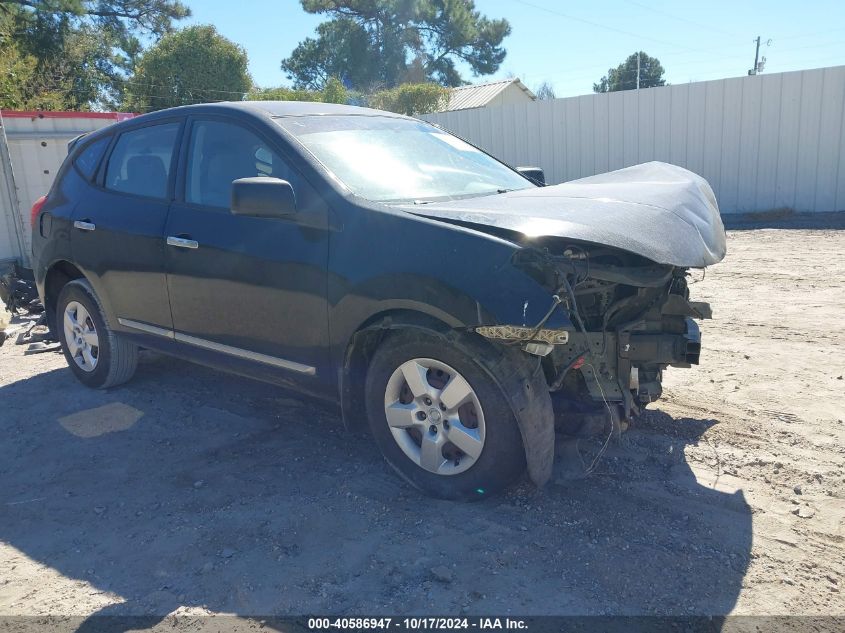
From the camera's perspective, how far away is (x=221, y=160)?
14.0 feet

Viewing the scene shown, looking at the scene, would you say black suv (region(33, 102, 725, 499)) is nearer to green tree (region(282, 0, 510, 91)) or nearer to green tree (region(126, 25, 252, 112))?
green tree (region(126, 25, 252, 112))

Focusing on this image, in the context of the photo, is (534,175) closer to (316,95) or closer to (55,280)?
(55,280)

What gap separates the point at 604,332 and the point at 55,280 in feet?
14.0

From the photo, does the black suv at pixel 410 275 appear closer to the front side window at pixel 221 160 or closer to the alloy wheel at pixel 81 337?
the front side window at pixel 221 160

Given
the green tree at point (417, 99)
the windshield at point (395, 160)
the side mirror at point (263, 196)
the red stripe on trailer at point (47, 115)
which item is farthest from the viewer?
the green tree at point (417, 99)

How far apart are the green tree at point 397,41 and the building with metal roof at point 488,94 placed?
4611mm

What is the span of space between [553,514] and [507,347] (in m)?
0.80

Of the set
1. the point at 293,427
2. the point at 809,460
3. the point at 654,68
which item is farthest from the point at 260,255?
the point at 654,68

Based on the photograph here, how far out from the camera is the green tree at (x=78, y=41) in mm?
24141

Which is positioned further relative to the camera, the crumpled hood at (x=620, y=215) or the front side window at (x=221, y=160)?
the front side window at (x=221, y=160)

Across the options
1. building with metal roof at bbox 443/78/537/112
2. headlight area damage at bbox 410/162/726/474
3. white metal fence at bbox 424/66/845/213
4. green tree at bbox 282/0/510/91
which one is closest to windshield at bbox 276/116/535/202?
headlight area damage at bbox 410/162/726/474

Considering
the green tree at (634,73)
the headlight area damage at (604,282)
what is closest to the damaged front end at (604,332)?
the headlight area damage at (604,282)

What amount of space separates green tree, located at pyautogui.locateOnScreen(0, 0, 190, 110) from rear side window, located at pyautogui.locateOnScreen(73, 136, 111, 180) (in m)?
17.9

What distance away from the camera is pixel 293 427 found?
4.48 m
